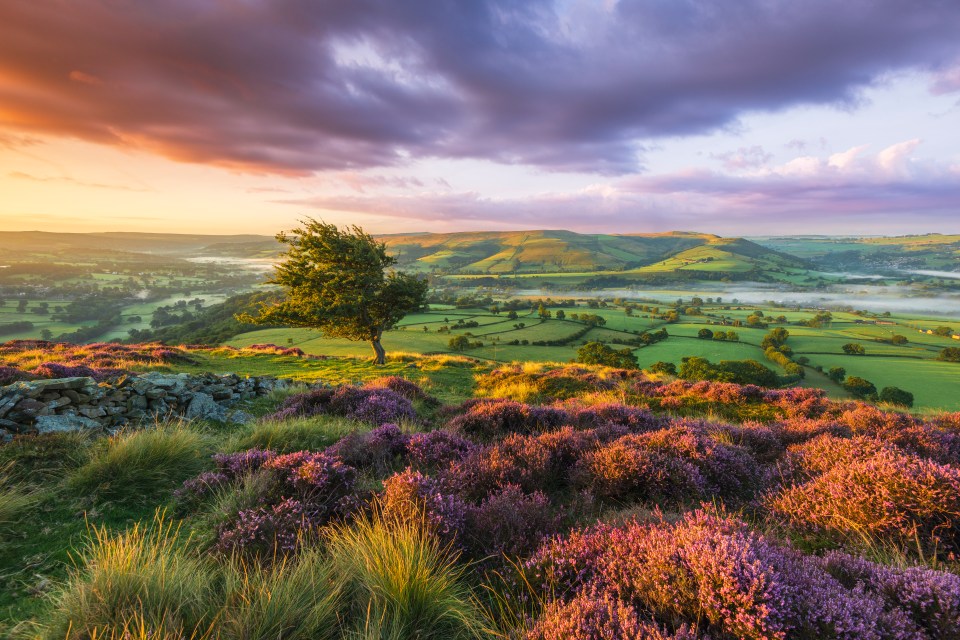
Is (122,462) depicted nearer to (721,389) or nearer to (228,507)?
(228,507)

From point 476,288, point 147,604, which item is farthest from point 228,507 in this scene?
point 476,288

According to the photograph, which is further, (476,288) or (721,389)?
(476,288)

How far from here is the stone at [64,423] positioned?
6.68 m

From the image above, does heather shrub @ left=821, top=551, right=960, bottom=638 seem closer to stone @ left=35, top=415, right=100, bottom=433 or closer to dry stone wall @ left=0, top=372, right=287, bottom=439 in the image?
dry stone wall @ left=0, top=372, right=287, bottom=439

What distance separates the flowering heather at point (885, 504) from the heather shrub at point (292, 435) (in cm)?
733

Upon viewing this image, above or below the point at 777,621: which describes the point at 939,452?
below

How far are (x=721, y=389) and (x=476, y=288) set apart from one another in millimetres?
172307

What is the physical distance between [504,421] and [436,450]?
2647 millimetres

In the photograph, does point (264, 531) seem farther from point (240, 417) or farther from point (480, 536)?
point (240, 417)

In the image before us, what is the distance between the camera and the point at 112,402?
8.35 meters

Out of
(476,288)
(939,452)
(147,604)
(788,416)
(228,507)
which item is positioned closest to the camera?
(147,604)

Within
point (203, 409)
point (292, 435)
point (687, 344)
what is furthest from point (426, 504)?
point (687, 344)

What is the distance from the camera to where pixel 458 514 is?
420cm

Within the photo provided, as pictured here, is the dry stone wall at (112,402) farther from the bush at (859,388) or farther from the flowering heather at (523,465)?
the bush at (859,388)
